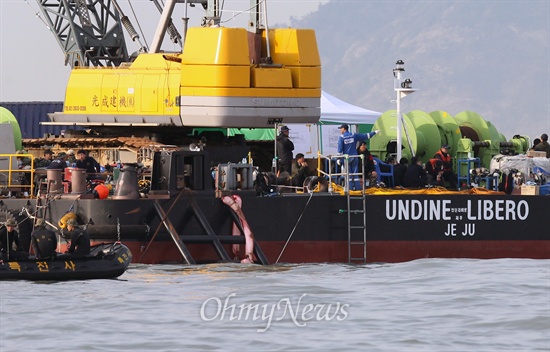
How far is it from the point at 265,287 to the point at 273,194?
4.60 meters

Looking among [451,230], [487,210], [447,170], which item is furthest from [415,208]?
[447,170]

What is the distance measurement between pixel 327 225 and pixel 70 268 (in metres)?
6.28

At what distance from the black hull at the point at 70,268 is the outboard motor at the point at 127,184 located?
2599mm

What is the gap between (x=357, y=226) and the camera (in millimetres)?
29531

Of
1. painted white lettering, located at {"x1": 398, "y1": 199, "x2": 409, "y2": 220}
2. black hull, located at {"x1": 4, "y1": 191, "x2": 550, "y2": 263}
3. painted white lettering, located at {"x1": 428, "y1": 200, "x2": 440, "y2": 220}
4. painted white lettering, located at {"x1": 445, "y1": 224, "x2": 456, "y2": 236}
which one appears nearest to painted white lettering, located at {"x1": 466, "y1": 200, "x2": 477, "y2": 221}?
black hull, located at {"x1": 4, "y1": 191, "x2": 550, "y2": 263}

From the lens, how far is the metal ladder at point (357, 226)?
29422mm

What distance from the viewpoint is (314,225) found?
29.5 metres

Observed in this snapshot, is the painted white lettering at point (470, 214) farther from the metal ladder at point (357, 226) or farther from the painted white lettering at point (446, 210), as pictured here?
the metal ladder at point (357, 226)

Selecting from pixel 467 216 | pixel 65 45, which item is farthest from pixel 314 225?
pixel 65 45

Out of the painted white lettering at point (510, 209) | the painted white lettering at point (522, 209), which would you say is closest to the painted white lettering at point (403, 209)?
the painted white lettering at point (510, 209)

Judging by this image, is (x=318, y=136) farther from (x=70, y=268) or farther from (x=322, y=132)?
(x=70, y=268)

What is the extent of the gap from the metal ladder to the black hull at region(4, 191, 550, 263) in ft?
0.40

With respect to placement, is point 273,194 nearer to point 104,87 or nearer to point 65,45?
point 104,87

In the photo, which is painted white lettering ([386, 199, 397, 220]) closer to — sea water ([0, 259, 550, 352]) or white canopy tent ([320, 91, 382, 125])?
sea water ([0, 259, 550, 352])
